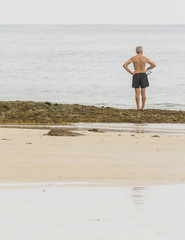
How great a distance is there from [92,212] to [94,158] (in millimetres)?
3294

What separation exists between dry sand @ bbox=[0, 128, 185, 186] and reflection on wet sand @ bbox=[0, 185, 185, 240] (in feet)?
2.10

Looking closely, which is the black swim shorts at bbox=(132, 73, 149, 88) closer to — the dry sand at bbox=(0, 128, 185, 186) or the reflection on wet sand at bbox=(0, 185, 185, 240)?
the dry sand at bbox=(0, 128, 185, 186)

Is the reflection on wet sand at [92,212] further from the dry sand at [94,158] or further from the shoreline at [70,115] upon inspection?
the shoreline at [70,115]

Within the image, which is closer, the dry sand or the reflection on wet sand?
the reflection on wet sand

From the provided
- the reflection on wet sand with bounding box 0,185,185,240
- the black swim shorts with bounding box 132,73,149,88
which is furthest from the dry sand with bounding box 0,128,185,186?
the black swim shorts with bounding box 132,73,149,88

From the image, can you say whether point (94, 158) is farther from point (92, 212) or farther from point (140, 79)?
point (140, 79)

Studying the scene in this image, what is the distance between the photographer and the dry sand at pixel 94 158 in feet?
23.7

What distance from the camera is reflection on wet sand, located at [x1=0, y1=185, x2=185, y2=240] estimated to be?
4629 mm

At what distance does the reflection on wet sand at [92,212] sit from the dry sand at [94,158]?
639mm

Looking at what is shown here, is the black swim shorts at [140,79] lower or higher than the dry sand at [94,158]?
higher

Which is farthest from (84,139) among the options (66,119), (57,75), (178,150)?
(57,75)

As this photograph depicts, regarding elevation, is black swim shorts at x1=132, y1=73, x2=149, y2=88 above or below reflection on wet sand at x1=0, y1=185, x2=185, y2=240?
above

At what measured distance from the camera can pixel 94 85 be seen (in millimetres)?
30594

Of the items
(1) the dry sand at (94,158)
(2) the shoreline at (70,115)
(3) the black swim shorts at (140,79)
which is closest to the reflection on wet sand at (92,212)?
(1) the dry sand at (94,158)
